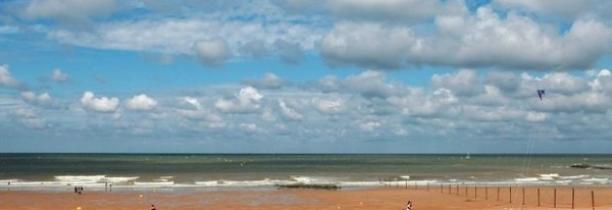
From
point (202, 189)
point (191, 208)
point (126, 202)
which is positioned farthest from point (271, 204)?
point (202, 189)

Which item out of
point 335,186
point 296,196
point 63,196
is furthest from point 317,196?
point 63,196

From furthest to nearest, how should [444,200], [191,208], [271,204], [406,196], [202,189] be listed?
1. [202,189]
2. [406,196]
3. [444,200]
4. [271,204]
5. [191,208]

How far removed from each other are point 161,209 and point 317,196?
17157 mm

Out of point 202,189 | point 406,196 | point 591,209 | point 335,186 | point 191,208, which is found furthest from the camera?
point 335,186

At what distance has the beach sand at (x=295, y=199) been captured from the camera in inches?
2047

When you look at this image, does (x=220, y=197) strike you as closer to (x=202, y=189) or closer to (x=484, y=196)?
(x=202, y=189)

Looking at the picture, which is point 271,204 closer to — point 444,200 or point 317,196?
point 317,196

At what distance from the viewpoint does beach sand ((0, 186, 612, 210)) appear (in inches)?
2047

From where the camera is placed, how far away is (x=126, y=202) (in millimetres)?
55594

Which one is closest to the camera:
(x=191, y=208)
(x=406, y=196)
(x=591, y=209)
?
(x=591, y=209)

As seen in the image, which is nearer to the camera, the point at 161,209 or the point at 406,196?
the point at 161,209

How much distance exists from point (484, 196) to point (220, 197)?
22.4 meters

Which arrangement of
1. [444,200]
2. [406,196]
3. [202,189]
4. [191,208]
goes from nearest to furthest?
1. [191,208]
2. [444,200]
3. [406,196]
4. [202,189]

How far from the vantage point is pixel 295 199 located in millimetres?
59594
